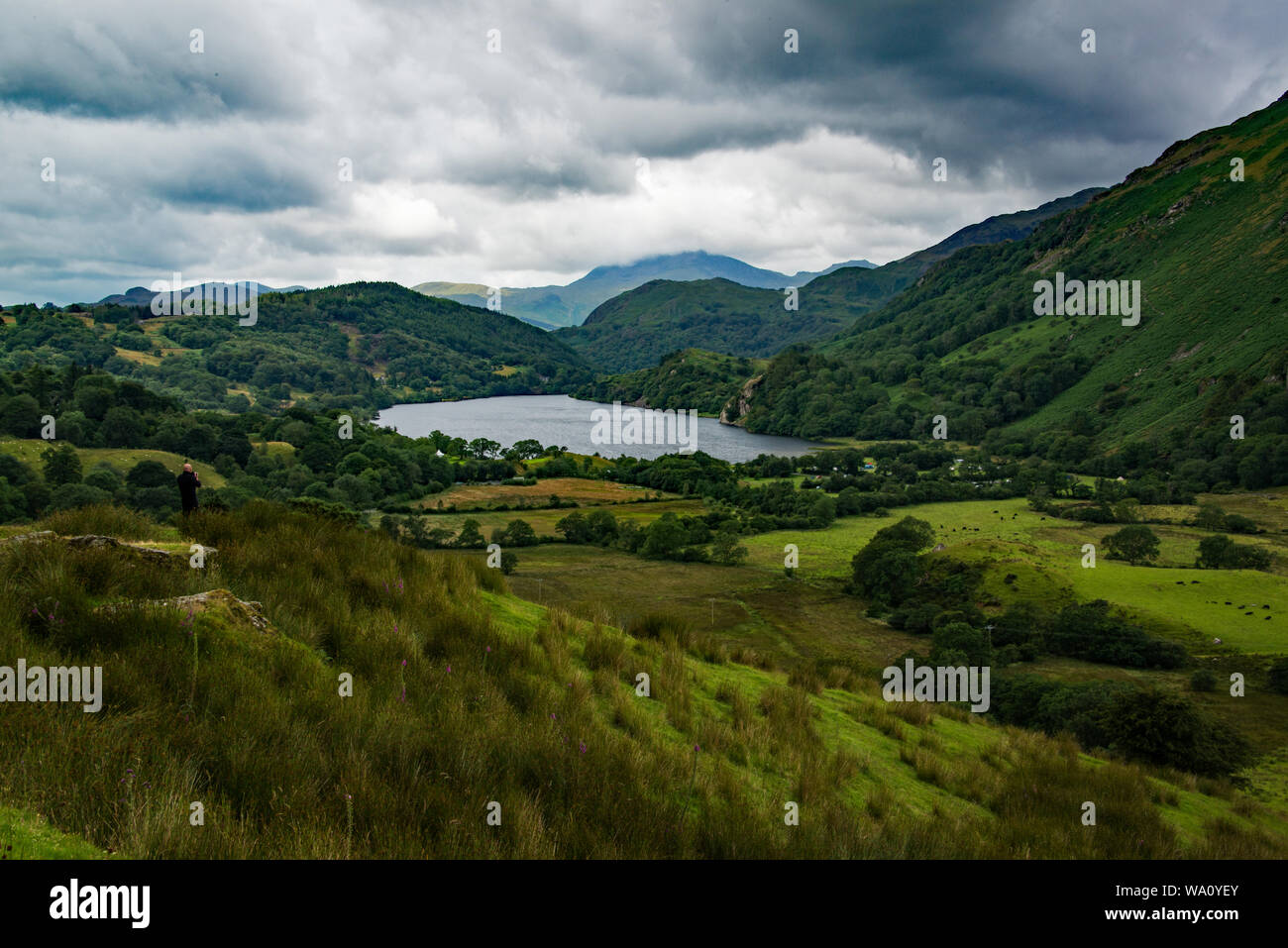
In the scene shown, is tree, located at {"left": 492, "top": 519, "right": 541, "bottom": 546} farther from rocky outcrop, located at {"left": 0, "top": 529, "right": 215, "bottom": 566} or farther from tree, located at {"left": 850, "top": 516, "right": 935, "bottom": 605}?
rocky outcrop, located at {"left": 0, "top": 529, "right": 215, "bottom": 566}

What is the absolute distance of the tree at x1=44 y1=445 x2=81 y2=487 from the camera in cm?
6028

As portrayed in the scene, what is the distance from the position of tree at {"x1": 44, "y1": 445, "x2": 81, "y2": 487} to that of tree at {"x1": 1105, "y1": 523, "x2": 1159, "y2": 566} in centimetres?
9477

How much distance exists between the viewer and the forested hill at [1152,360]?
108 meters

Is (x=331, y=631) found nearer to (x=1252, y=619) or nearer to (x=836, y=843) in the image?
(x=836, y=843)

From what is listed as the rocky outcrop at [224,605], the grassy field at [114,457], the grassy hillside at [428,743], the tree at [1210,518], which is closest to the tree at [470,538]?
the grassy field at [114,457]

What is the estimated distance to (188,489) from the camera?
9039 millimetres

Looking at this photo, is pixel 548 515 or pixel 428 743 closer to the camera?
pixel 428 743

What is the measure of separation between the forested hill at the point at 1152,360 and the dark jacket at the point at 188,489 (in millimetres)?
122951

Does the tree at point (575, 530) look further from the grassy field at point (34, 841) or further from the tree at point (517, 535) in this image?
the grassy field at point (34, 841)

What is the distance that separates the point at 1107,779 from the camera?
27.9ft

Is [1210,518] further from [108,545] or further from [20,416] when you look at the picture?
[20,416]

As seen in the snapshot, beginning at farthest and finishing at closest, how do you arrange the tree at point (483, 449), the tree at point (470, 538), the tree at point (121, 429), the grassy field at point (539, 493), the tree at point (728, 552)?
the tree at point (483, 449) → the grassy field at point (539, 493) → the tree at point (121, 429) → the tree at point (728, 552) → the tree at point (470, 538)

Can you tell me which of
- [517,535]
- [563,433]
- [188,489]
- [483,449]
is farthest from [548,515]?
[563,433]

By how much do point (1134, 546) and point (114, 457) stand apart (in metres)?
105
